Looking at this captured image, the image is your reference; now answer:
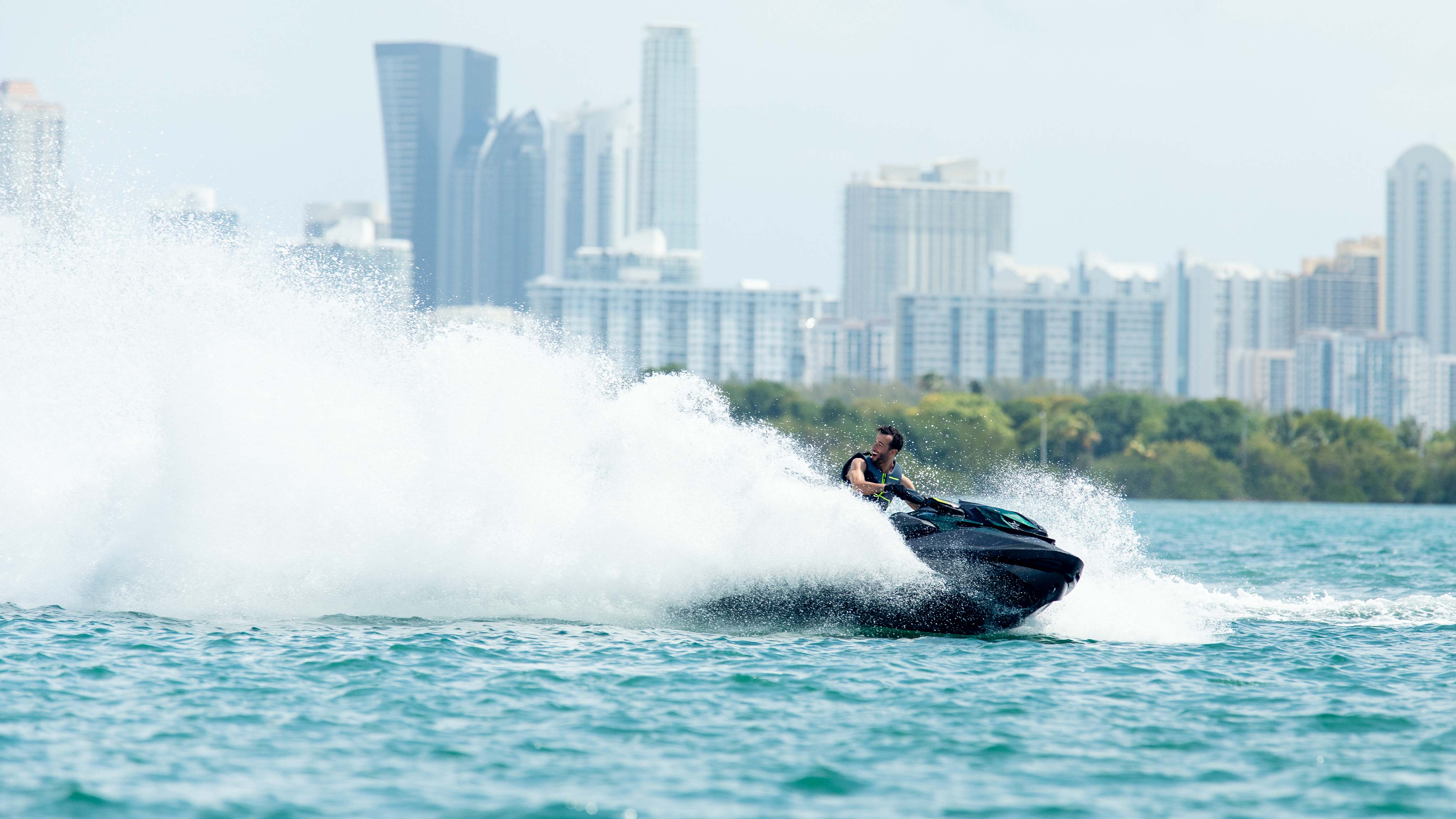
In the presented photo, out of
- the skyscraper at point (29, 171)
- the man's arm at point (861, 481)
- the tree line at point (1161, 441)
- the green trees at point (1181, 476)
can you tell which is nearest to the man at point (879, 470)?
the man's arm at point (861, 481)

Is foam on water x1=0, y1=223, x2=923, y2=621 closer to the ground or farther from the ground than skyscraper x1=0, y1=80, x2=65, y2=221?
closer to the ground

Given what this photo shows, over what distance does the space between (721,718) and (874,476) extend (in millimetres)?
4337

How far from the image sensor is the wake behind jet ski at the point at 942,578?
14.6m

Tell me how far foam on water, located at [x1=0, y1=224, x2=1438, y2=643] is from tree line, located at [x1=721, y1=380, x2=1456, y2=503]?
6110cm

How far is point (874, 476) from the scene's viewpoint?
50.6 feet

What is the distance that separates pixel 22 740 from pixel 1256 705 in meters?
8.65

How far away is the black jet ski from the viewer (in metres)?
14.6

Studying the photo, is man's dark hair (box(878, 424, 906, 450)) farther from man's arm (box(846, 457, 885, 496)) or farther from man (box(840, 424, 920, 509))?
man's arm (box(846, 457, 885, 496))

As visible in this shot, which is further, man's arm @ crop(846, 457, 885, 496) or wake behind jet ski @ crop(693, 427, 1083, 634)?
man's arm @ crop(846, 457, 885, 496)

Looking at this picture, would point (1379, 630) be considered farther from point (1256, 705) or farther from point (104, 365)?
point (104, 365)

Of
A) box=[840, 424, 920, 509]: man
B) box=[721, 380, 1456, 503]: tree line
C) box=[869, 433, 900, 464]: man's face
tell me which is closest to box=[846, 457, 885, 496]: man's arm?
box=[840, 424, 920, 509]: man

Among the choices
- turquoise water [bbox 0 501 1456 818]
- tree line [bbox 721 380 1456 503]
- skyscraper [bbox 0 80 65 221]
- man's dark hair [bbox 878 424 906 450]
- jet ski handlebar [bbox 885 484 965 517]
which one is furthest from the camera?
tree line [bbox 721 380 1456 503]

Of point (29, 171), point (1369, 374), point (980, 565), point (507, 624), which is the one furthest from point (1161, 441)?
point (1369, 374)

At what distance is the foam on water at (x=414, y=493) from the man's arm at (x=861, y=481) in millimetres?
207
